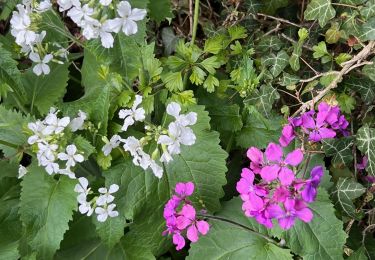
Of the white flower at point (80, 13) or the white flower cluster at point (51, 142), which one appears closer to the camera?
the white flower at point (80, 13)

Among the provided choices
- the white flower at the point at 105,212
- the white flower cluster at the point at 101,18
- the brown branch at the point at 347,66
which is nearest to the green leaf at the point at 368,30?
the brown branch at the point at 347,66

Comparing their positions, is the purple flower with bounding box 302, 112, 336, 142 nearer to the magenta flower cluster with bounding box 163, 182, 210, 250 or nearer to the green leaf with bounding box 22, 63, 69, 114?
the magenta flower cluster with bounding box 163, 182, 210, 250

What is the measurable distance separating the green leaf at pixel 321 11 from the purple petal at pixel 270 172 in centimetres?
63

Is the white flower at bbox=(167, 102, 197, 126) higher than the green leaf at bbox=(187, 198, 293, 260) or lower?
higher

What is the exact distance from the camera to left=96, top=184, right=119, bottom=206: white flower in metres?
1.78

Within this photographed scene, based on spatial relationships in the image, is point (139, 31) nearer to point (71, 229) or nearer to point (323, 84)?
point (323, 84)

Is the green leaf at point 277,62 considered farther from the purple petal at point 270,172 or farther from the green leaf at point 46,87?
the green leaf at point 46,87

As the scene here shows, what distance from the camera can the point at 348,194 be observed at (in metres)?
1.82

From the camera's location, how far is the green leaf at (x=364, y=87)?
6.32 ft

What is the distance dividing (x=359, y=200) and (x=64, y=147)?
1074mm

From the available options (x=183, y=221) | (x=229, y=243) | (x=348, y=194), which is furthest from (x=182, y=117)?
(x=348, y=194)

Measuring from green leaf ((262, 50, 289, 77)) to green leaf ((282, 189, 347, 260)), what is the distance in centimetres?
46

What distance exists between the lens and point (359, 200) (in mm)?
1992

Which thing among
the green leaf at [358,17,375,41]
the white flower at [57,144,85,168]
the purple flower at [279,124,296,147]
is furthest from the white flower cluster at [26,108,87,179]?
the green leaf at [358,17,375,41]
